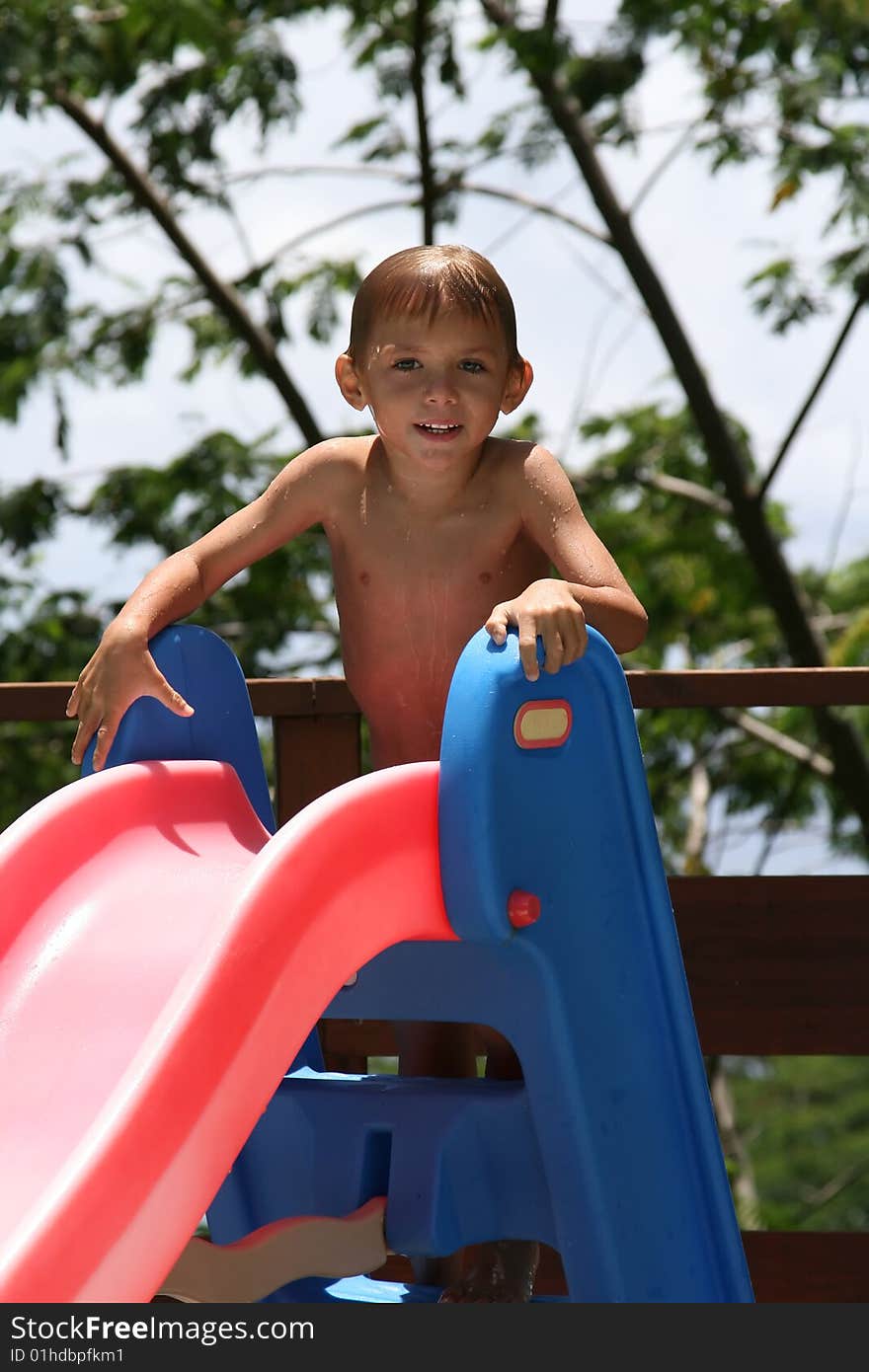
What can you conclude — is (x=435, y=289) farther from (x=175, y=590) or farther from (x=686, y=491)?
(x=686, y=491)

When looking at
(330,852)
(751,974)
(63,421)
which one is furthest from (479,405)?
(63,421)

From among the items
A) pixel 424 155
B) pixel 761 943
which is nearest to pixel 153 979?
pixel 761 943

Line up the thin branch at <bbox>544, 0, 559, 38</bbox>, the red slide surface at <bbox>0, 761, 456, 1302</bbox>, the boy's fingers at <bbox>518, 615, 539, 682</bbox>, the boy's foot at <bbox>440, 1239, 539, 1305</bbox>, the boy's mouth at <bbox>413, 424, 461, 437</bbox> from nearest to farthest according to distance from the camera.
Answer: the red slide surface at <bbox>0, 761, 456, 1302</bbox> → the boy's fingers at <bbox>518, 615, 539, 682</bbox> → the boy's foot at <bbox>440, 1239, 539, 1305</bbox> → the boy's mouth at <bbox>413, 424, 461, 437</bbox> → the thin branch at <bbox>544, 0, 559, 38</bbox>

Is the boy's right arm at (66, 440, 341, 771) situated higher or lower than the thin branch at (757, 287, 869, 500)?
lower

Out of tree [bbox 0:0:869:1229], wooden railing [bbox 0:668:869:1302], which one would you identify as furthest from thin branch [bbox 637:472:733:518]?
wooden railing [bbox 0:668:869:1302]

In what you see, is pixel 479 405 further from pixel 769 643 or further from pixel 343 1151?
pixel 769 643

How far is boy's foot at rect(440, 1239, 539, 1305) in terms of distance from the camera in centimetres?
196

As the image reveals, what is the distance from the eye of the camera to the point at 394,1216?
6.23ft

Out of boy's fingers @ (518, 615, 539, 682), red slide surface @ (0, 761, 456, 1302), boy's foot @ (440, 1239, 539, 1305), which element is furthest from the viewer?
boy's foot @ (440, 1239, 539, 1305)

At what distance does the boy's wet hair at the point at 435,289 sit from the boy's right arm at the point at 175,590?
22 centimetres

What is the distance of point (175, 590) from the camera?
2.16m

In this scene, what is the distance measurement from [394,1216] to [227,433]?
526 centimetres

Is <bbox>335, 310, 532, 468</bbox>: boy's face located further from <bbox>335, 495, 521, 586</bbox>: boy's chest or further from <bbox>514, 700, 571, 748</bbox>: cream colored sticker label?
<bbox>514, 700, 571, 748</bbox>: cream colored sticker label

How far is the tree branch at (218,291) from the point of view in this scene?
6.62 metres
